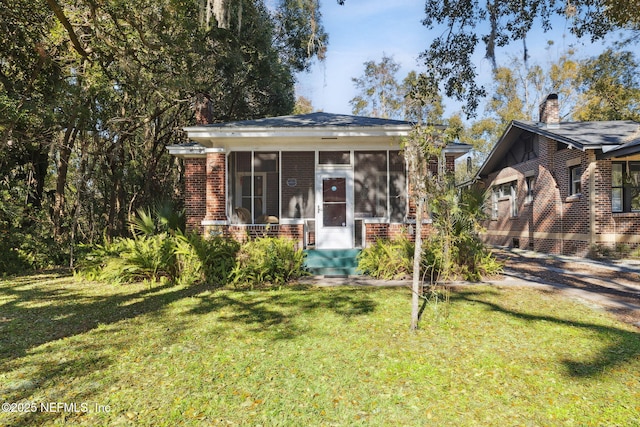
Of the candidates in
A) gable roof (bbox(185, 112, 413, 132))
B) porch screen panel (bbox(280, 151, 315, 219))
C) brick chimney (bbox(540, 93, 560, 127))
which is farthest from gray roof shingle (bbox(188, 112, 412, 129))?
brick chimney (bbox(540, 93, 560, 127))

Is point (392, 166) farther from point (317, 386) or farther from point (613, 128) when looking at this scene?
point (613, 128)

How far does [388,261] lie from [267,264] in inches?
106

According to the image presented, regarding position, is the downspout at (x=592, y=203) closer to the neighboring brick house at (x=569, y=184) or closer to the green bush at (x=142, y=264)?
the neighboring brick house at (x=569, y=184)

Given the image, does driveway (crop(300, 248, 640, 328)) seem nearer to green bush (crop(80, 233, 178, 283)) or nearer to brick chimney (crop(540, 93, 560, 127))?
green bush (crop(80, 233, 178, 283))

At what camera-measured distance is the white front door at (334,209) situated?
35.3ft

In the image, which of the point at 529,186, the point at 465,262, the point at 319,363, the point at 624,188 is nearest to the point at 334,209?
the point at 465,262

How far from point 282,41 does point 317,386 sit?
56.4 feet

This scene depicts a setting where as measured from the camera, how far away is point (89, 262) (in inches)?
350

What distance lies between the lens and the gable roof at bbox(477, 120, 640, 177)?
39.4 feet

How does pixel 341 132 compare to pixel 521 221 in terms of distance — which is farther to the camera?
pixel 521 221

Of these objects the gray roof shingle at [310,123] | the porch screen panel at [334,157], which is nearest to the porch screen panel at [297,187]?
the porch screen panel at [334,157]

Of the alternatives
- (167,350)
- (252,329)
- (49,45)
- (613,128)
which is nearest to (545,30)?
(613,128)

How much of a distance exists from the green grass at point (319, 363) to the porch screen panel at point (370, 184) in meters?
5.25

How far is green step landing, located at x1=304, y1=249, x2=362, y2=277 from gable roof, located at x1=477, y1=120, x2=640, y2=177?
29.1 feet
